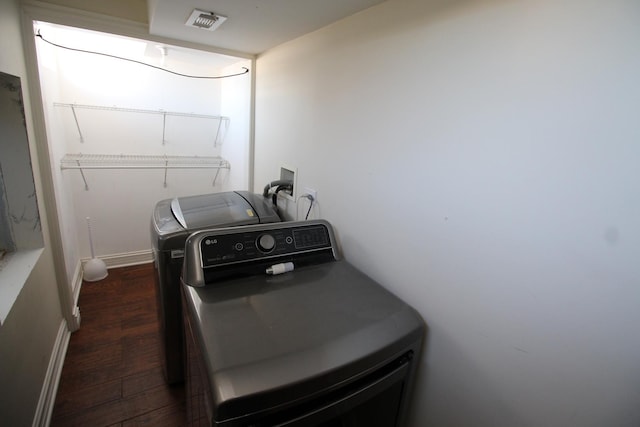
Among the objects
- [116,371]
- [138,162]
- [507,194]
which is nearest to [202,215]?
[116,371]

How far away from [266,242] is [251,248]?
7 cm

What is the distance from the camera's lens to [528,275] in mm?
746

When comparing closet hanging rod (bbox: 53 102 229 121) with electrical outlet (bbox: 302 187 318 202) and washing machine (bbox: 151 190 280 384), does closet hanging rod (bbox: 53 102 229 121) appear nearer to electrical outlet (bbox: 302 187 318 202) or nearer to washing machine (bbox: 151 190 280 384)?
washing machine (bbox: 151 190 280 384)

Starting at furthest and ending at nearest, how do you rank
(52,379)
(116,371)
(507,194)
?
(116,371) < (52,379) < (507,194)

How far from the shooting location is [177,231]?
1389 mm

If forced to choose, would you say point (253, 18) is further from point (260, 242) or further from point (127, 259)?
point (127, 259)

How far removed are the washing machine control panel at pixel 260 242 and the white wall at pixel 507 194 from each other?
0.69ft

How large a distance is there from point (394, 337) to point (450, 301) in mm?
222

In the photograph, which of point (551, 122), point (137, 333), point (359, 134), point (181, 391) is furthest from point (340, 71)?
point (137, 333)

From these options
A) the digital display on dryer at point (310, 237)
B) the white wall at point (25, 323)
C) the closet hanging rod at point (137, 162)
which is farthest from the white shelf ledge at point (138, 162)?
the digital display on dryer at point (310, 237)

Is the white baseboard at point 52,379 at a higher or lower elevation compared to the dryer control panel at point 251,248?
lower

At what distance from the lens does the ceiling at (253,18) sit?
1176 mm

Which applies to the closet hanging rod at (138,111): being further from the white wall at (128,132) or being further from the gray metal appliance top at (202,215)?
the gray metal appliance top at (202,215)

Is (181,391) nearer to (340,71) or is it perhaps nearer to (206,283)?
(206,283)
